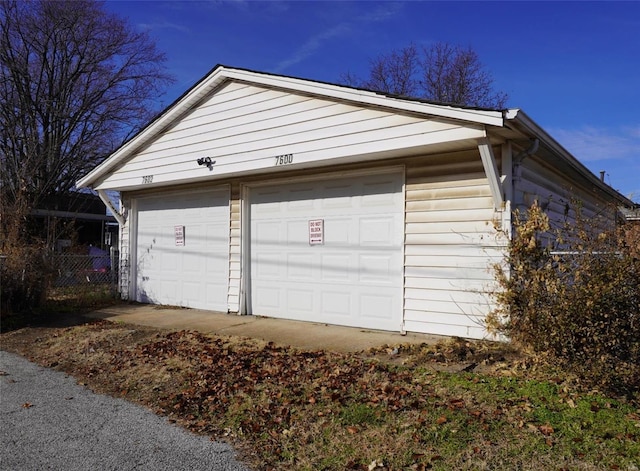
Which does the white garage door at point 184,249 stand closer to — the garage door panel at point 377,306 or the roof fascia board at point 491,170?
the garage door panel at point 377,306

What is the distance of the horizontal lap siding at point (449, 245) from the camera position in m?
6.61

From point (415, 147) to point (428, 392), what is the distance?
340 cm

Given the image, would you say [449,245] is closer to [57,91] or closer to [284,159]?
[284,159]

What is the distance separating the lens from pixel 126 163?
10938mm

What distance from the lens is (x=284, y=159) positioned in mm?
8070

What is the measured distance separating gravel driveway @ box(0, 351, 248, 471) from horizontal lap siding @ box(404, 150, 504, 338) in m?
3.93

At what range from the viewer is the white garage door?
9969mm

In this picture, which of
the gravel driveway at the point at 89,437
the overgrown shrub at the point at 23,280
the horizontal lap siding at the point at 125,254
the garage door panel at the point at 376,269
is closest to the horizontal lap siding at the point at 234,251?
the garage door panel at the point at 376,269

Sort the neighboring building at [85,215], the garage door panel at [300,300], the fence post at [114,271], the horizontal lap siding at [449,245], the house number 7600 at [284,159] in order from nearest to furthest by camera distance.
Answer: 1. the horizontal lap siding at [449,245]
2. the house number 7600 at [284,159]
3. the garage door panel at [300,300]
4. the fence post at [114,271]
5. the neighboring building at [85,215]

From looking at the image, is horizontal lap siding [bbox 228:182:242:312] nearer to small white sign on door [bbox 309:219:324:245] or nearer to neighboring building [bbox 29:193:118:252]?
small white sign on door [bbox 309:219:324:245]

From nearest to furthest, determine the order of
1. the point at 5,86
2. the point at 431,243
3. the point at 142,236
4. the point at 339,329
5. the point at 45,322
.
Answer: the point at 431,243 < the point at 339,329 < the point at 45,322 < the point at 142,236 < the point at 5,86

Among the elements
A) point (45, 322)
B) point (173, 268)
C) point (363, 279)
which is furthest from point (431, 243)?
point (45, 322)

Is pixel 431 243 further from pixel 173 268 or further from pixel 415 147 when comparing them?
pixel 173 268

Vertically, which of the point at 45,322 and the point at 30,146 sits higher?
the point at 30,146
